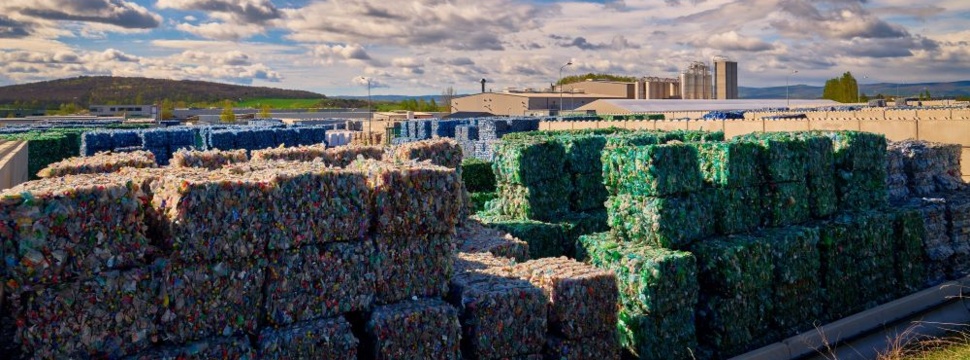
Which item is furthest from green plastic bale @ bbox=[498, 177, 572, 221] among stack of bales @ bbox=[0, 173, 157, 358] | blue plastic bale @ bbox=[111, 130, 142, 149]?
blue plastic bale @ bbox=[111, 130, 142, 149]

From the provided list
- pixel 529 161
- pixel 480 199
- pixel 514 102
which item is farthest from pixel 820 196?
pixel 514 102

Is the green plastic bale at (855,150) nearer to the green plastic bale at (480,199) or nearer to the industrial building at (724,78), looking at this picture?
the green plastic bale at (480,199)

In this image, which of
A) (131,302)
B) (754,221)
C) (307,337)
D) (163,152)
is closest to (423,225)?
(307,337)

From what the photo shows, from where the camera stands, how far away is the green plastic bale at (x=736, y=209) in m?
12.3

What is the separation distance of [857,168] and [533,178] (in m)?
6.45

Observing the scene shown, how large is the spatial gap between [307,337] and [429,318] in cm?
136

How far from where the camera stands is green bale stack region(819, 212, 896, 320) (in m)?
13.5

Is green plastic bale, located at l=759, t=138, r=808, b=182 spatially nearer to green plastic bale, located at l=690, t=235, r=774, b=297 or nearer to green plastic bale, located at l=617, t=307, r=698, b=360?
green plastic bale, located at l=690, t=235, r=774, b=297

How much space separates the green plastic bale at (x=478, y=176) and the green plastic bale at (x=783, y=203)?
1487cm

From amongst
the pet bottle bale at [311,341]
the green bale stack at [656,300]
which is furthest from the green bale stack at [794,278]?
the pet bottle bale at [311,341]

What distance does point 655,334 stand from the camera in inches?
445

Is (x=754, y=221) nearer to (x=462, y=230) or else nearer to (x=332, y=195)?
(x=462, y=230)

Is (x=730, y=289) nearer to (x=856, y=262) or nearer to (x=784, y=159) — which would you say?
(x=784, y=159)

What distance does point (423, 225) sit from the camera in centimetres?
839
